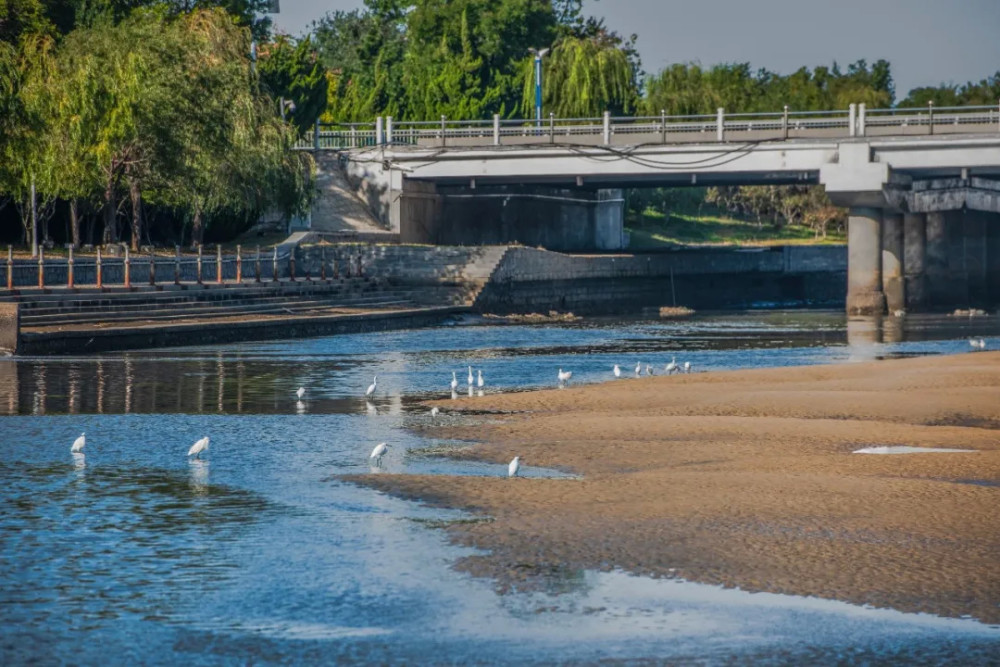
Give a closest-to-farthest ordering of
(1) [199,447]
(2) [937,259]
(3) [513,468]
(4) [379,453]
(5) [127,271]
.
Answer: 1. (3) [513,468]
2. (4) [379,453]
3. (1) [199,447]
4. (5) [127,271]
5. (2) [937,259]

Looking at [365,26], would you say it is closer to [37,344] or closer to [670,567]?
[37,344]

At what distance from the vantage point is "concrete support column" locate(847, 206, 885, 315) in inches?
2557

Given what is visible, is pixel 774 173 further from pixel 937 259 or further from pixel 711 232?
pixel 711 232

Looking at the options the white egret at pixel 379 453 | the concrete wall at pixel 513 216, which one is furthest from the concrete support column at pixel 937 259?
the white egret at pixel 379 453

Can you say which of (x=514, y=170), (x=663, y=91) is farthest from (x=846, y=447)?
(x=663, y=91)

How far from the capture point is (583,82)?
279 ft

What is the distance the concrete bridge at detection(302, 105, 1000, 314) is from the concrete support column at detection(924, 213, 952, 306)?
0.16 feet

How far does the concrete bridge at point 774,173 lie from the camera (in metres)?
60.9

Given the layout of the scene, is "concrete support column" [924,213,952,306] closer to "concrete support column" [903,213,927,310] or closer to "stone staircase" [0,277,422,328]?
"concrete support column" [903,213,927,310]

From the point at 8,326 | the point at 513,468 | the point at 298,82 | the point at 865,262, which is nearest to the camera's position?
the point at 513,468

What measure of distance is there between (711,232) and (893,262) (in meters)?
42.3

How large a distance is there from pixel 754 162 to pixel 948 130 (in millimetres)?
7609

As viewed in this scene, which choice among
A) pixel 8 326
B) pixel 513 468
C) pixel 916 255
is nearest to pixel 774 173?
pixel 916 255

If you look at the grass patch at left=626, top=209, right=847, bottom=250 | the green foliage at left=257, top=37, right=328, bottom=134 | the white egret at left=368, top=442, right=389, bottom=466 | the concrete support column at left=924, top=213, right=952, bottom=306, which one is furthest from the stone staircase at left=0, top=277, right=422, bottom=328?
the grass patch at left=626, top=209, right=847, bottom=250
